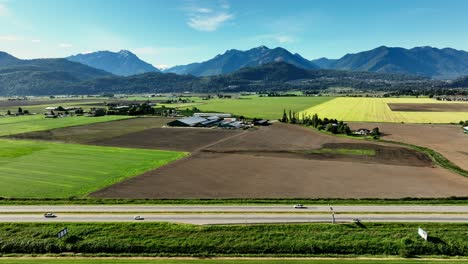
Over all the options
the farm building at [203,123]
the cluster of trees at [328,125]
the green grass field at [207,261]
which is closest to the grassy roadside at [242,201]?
the green grass field at [207,261]

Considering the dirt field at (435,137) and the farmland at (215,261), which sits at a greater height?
the dirt field at (435,137)

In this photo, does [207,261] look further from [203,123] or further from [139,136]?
[203,123]

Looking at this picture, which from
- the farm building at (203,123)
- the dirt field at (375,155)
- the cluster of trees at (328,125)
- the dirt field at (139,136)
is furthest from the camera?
the farm building at (203,123)

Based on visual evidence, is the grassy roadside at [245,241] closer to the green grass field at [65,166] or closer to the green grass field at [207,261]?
the green grass field at [207,261]

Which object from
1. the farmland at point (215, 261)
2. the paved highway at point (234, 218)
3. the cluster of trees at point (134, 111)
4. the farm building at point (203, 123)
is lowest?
the farmland at point (215, 261)

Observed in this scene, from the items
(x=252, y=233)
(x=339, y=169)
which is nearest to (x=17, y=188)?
(x=252, y=233)

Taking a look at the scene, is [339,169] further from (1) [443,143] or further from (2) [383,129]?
(2) [383,129]

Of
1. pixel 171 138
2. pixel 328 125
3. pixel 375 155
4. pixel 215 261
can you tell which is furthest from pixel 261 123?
pixel 215 261
